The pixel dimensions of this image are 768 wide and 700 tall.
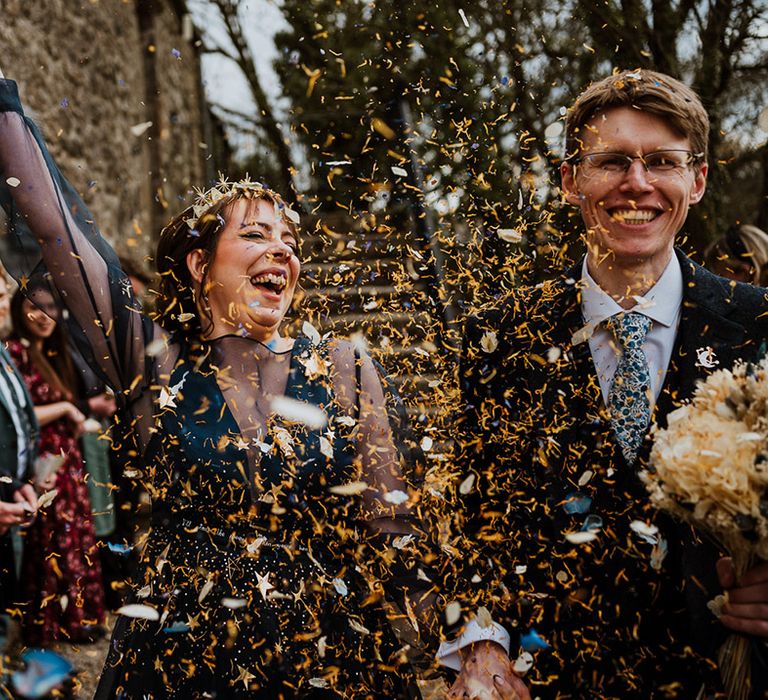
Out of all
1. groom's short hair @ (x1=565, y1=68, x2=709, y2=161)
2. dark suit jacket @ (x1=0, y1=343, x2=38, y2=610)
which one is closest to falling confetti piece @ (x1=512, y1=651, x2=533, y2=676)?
groom's short hair @ (x1=565, y1=68, x2=709, y2=161)

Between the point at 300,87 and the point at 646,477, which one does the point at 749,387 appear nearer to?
the point at 646,477

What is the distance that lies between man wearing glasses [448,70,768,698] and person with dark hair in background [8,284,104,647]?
330 centimetres

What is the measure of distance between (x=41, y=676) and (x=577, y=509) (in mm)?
1801

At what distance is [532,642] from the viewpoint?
2.24 metres

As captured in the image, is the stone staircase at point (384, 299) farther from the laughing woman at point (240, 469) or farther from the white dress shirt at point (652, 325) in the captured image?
the white dress shirt at point (652, 325)

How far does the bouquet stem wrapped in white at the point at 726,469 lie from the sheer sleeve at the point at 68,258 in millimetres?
1556

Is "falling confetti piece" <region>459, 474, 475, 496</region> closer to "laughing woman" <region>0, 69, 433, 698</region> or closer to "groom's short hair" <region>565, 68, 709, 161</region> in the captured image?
"laughing woman" <region>0, 69, 433, 698</region>

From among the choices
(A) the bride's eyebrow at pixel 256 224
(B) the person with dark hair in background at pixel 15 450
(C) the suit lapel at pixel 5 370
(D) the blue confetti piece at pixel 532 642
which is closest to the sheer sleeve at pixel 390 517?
(D) the blue confetti piece at pixel 532 642

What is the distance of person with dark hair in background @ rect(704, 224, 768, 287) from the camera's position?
4043mm

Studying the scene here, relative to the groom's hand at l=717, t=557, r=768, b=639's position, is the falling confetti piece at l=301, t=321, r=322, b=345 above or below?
above

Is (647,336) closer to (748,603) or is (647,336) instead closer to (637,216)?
(637,216)

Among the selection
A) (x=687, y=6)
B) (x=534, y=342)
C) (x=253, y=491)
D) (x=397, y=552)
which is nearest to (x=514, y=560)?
(x=397, y=552)

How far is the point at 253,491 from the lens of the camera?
2371 mm

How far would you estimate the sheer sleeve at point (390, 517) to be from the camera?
2473 millimetres
